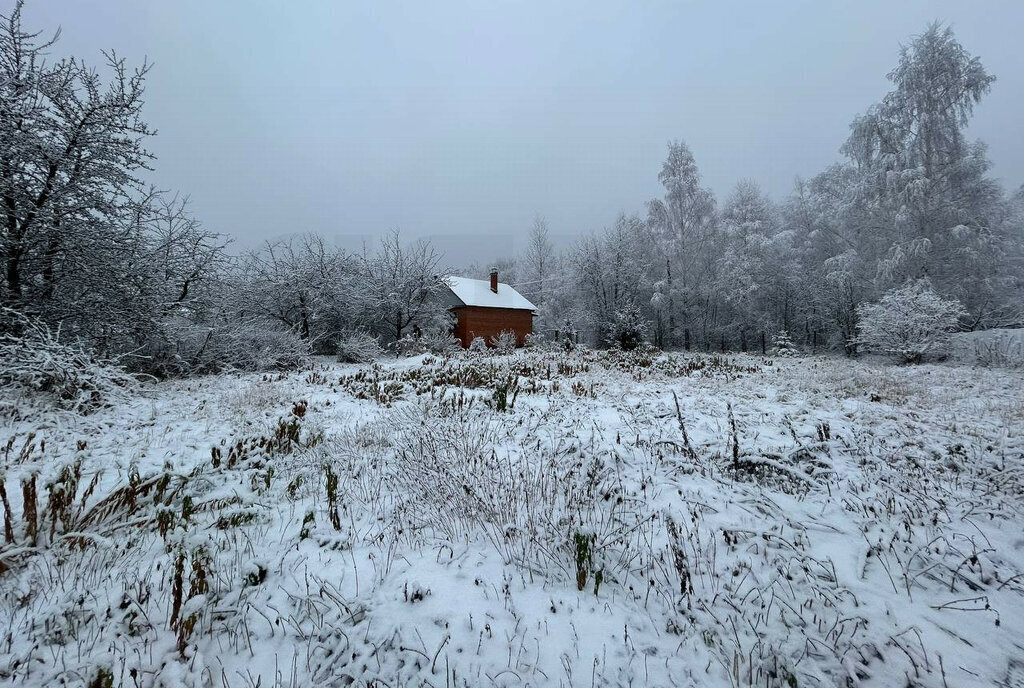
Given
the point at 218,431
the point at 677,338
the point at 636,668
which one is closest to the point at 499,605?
the point at 636,668

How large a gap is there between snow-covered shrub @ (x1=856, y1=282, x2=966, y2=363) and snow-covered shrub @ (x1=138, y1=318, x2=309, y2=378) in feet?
71.5

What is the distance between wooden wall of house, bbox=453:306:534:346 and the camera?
25062 millimetres

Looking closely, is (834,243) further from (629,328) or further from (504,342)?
(504,342)

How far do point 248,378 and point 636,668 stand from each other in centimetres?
1189

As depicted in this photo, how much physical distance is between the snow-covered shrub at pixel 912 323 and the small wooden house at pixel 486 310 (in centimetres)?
1777

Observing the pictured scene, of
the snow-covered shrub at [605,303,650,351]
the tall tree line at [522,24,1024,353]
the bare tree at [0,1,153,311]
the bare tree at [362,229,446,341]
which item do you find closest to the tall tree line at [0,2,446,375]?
the bare tree at [0,1,153,311]

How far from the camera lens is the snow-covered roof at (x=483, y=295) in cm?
2555

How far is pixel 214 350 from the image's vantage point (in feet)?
40.1

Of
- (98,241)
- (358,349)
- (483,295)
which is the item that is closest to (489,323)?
(483,295)

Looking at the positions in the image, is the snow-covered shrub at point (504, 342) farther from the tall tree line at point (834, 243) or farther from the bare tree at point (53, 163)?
the bare tree at point (53, 163)

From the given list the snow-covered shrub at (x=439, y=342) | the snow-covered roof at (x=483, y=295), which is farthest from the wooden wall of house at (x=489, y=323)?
the snow-covered shrub at (x=439, y=342)

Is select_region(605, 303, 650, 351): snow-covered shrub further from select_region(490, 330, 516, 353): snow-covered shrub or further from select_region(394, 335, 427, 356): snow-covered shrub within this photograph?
select_region(394, 335, 427, 356): snow-covered shrub

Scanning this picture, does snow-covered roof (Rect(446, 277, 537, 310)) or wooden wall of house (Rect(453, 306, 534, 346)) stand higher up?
snow-covered roof (Rect(446, 277, 537, 310))

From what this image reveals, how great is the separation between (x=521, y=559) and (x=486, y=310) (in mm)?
23491
